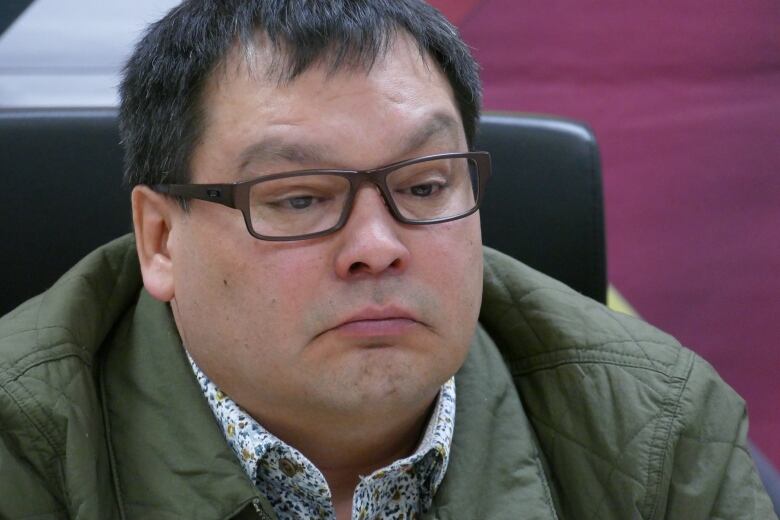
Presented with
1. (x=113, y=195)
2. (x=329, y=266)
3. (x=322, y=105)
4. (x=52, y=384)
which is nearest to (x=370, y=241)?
(x=329, y=266)

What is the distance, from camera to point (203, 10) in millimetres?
1270

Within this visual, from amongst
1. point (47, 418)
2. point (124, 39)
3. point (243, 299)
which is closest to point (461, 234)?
point (243, 299)

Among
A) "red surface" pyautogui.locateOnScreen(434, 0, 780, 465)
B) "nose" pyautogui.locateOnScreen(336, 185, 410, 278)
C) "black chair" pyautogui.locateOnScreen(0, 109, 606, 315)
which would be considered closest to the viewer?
"nose" pyautogui.locateOnScreen(336, 185, 410, 278)

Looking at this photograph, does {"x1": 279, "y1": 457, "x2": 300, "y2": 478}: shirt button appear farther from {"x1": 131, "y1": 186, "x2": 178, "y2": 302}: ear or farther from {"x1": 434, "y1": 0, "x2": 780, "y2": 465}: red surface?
{"x1": 434, "y1": 0, "x2": 780, "y2": 465}: red surface

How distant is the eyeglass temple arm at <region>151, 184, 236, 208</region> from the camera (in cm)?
117

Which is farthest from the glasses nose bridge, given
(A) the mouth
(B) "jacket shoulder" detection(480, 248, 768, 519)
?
(B) "jacket shoulder" detection(480, 248, 768, 519)

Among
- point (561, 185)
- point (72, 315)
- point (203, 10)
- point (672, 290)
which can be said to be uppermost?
point (203, 10)

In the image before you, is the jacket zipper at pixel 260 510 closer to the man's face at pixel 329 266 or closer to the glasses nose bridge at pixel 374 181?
the man's face at pixel 329 266

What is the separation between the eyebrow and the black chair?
1.21 feet

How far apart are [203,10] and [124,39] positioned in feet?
3.07

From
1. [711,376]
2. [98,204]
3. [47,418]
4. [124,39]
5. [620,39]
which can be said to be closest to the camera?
[47,418]

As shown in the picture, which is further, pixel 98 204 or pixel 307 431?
pixel 98 204

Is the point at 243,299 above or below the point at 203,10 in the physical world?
below

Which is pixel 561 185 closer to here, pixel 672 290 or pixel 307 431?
pixel 307 431
